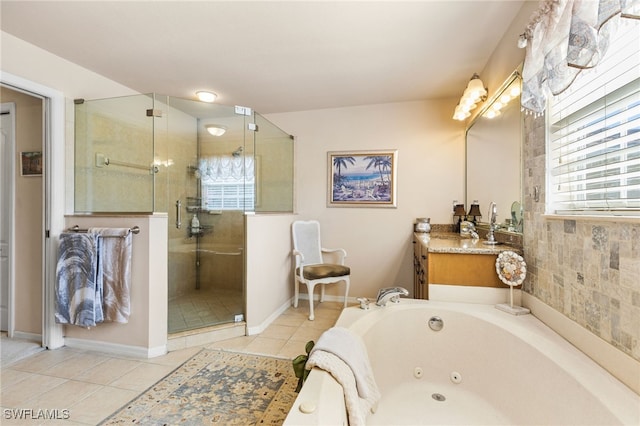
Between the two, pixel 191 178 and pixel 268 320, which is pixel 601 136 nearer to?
pixel 268 320

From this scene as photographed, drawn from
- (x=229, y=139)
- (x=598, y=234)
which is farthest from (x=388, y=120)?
(x=598, y=234)

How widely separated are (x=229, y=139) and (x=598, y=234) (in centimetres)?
297

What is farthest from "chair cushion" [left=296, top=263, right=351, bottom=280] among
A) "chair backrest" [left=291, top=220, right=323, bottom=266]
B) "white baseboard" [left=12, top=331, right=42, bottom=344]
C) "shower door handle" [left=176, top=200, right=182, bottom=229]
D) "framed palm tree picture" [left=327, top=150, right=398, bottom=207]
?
"white baseboard" [left=12, top=331, right=42, bottom=344]

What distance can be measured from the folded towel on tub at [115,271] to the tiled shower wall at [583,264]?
9.15 ft

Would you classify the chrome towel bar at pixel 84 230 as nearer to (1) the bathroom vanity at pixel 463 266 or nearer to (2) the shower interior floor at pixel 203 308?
(2) the shower interior floor at pixel 203 308

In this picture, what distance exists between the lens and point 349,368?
3.59 ft

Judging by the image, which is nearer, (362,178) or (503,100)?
(503,100)

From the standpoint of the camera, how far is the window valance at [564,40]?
2.80ft

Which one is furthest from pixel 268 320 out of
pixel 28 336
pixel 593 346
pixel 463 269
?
pixel 593 346

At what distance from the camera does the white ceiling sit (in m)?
1.69

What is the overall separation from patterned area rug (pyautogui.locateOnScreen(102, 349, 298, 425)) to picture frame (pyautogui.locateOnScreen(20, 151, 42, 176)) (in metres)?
2.15

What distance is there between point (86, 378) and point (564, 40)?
3.24m

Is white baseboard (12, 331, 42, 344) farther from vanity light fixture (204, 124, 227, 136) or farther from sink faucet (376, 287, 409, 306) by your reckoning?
sink faucet (376, 287, 409, 306)

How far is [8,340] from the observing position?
2.31 m
